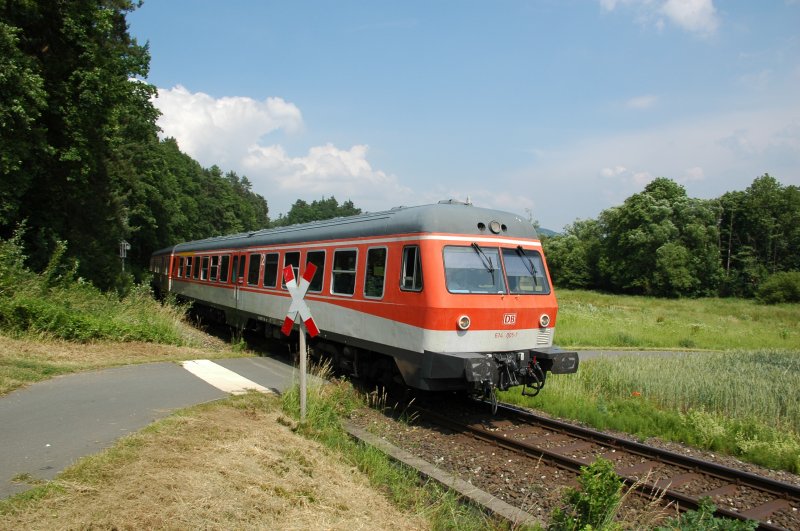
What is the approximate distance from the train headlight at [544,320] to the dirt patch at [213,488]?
13.8ft

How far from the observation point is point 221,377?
10.1 metres

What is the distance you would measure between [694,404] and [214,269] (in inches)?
529

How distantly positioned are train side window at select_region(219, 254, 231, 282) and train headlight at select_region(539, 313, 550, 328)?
33.2ft

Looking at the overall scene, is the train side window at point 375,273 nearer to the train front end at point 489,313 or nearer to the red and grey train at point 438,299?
the red and grey train at point 438,299

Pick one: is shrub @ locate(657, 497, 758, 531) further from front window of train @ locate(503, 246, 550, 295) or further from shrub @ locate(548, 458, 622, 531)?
front window of train @ locate(503, 246, 550, 295)

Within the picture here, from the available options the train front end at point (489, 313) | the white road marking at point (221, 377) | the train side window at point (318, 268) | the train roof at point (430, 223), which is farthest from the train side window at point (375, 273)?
the white road marking at point (221, 377)

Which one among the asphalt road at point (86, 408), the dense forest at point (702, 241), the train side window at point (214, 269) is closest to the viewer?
the asphalt road at point (86, 408)

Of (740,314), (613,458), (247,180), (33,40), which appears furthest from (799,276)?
(247,180)

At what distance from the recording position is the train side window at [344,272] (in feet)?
32.5

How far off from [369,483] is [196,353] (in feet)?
26.2

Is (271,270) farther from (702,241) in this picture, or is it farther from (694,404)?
(702,241)

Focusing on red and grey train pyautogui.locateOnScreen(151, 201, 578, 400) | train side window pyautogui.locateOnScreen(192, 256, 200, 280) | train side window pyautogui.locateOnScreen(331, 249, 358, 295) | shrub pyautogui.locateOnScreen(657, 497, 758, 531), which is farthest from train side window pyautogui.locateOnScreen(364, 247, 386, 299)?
train side window pyautogui.locateOnScreen(192, 256, 200, 280)

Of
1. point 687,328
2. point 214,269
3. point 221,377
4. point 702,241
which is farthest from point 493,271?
point 702,241

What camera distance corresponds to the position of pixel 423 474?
20.5 feet
